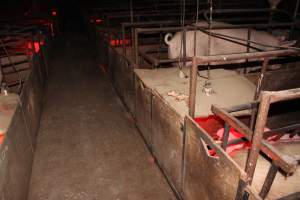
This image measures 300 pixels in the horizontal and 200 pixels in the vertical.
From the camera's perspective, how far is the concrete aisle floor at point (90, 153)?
3.87 m

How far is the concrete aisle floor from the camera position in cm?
387

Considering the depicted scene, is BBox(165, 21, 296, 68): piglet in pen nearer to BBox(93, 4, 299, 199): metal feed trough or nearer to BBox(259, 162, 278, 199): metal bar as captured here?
BBox(93, 4, 299, 199): metal feed trough

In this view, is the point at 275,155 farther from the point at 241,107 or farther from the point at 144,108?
the point at 144,108

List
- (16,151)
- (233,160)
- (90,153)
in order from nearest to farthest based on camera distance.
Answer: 1. (233,160)
2. (16,151)
3. (90,153)

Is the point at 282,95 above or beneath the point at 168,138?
above

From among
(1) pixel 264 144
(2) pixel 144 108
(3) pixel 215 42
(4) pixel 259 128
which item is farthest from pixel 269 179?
(3) pixel 215 42

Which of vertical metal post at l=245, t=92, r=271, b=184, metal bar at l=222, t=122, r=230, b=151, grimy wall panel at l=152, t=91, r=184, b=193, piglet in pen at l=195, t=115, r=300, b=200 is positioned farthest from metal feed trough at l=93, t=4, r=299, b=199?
piglet in pen at l=195, t=115, r=300, b=200

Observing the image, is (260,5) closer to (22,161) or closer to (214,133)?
(214,133)

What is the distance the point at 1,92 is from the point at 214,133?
3.73m

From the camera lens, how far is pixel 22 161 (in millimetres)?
3584

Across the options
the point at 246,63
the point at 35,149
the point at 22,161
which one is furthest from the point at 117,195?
the point at 246,63

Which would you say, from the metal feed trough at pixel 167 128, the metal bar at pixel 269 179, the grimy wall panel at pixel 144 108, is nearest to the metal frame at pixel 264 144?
the metal bar at pixel 269 179

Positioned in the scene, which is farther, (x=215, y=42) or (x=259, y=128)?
(x=215, y=42)

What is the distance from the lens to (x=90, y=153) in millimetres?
4723
